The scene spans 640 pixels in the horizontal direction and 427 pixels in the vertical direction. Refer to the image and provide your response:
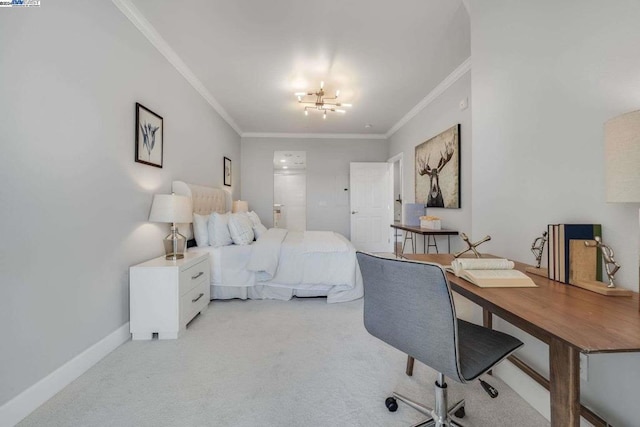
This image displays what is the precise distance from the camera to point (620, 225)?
1098 mm

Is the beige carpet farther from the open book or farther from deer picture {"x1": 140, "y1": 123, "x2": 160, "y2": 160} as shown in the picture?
deer picture {"x1": 140, "y1": 123, "x2": 160, "y2": 160}

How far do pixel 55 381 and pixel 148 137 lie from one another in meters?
1.98

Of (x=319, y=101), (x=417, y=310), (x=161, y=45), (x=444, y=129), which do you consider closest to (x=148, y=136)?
(x=161, y=45)

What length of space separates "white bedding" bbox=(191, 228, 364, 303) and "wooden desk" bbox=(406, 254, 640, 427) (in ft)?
6.96

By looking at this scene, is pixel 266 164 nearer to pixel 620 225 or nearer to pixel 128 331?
pixel 128 331

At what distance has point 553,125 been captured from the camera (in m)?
1.39

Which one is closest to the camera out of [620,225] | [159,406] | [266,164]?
[620,225]

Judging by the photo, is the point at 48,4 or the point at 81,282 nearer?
the point at 48,4

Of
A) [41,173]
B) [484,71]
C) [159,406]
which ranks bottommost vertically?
[159,406]

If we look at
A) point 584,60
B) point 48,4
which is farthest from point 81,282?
point 584,60

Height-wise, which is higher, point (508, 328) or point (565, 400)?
point (565, 400)

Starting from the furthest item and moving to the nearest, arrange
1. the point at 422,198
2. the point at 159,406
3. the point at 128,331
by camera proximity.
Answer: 1. the point at 422,198
2. the point at 128,331
3. the point at 159,406

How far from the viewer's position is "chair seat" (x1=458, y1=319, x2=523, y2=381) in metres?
1.00

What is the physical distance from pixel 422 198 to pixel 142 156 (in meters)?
4.01
